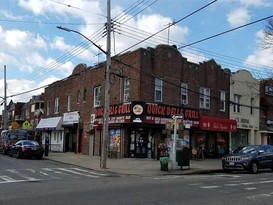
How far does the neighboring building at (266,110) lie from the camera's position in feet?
128

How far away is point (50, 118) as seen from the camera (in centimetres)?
4359

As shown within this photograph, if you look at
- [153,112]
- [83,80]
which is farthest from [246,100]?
[83,80]

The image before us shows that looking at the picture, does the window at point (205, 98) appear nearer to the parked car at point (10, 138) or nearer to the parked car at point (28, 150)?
the parked car at point (28, 150)

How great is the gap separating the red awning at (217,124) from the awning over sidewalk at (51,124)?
1527 cm

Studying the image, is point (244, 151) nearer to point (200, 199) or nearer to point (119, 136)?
point (119, 136)

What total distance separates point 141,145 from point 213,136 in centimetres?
800

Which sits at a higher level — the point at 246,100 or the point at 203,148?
the point at 246,100

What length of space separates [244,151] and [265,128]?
17704mm

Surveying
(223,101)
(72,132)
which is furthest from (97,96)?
(223,101)

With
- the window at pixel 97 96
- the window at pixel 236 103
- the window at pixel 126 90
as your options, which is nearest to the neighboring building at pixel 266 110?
the window at pixel 236 103

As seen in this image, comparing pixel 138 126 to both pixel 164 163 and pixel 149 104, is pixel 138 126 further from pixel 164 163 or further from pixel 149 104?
pixel 164 163

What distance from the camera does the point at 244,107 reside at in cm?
3709

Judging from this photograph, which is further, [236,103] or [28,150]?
[236,103]

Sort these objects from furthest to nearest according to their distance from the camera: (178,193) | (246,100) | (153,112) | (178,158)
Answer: (246,100)
(153,112)
(178,158)
(178,193)
